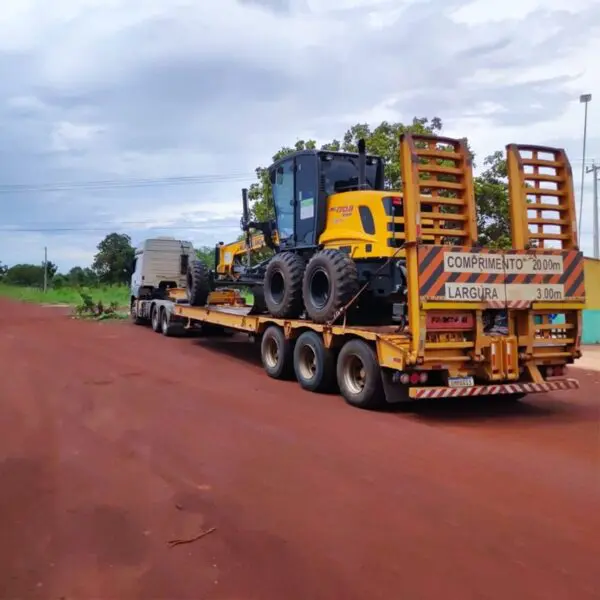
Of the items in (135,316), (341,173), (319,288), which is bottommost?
(135,316)

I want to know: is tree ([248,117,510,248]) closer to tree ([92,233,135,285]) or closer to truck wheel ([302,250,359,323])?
truck wheel ([302,250,359,323])

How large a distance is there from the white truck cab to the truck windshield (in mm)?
11459

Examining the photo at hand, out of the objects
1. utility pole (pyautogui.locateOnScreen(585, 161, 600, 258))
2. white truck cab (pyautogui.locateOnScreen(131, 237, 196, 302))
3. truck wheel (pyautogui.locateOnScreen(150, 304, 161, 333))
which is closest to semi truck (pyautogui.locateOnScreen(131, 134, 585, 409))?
truck wheel (pyautogui.locateOnScreen(150, 304, 161, 333))

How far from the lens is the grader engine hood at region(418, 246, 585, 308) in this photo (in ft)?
25.5

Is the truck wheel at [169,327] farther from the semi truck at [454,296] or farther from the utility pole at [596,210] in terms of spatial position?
the utility pole at [596,210]

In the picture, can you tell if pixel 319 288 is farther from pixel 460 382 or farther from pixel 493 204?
pixel 493 204

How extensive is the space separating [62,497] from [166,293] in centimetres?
1638

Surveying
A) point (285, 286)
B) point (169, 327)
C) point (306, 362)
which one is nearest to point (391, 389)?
point (306, 362)

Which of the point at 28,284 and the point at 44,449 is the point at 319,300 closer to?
the point at 44,449

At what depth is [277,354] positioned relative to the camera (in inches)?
436

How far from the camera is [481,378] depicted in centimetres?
844

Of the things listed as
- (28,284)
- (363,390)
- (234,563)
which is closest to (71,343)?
(363,390)

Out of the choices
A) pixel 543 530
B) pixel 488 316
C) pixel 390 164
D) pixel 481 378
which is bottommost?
pixel 543 530

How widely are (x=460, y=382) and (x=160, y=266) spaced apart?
49.6 feet
